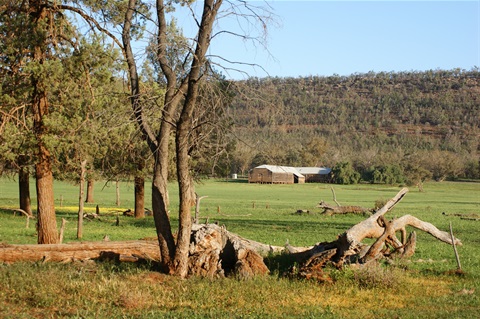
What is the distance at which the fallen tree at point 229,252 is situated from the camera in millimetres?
13375

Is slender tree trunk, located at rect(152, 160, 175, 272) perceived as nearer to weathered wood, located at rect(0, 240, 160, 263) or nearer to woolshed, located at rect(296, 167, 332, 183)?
weathered wood, located at rect(0, 240, 160, 263)

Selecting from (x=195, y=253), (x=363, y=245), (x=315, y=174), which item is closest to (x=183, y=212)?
(x=195, y=253)

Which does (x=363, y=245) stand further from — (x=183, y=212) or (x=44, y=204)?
(x=44, y=204)

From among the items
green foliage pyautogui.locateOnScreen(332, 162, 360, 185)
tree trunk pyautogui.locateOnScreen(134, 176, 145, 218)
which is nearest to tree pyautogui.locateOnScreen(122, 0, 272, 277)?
tree trunk pyautogui.locateOnScreen(134, 176, 145, 218)

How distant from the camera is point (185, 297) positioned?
37.4 ft

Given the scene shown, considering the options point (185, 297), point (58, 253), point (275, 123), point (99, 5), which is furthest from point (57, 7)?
point (185, 297)

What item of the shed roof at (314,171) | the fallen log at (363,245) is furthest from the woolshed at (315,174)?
the fallen log at (363,245)

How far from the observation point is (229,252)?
556 inches

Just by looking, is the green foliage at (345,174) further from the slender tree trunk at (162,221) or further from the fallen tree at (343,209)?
the slender tree trunk at (162,221)

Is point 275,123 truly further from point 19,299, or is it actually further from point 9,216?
point 9,216

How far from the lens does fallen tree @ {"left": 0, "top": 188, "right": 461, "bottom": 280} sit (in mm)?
13375

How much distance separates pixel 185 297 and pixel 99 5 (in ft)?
31.2

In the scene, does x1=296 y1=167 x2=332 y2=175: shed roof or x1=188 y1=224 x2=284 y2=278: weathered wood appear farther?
x1=296 y1=167 x2=332 y2=175: shed roof

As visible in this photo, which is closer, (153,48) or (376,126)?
(153,48)
